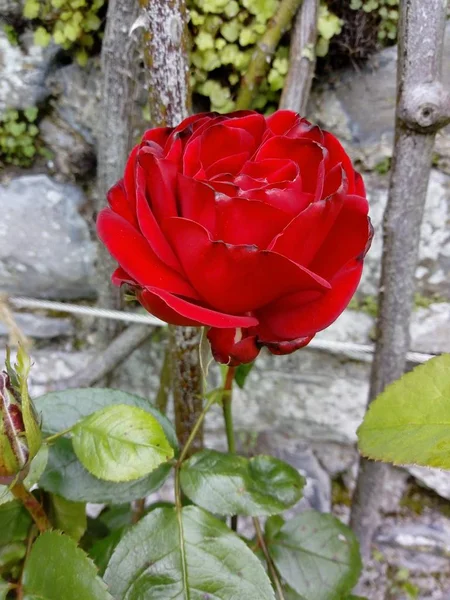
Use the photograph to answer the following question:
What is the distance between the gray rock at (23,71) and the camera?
0.75m

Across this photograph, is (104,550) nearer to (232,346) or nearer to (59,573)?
(59,573)

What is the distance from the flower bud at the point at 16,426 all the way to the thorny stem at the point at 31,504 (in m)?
0.05

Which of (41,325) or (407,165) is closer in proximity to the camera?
(407,165)

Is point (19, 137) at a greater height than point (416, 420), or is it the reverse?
point (19, 137)

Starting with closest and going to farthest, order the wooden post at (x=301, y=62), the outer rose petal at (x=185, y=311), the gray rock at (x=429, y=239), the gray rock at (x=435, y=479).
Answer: the outer rose petal at (x=185, y=311), the wooden post at (x=301, y=62), the gray rock at (x=429, y=239), the gray rock at (x=435, y=479)

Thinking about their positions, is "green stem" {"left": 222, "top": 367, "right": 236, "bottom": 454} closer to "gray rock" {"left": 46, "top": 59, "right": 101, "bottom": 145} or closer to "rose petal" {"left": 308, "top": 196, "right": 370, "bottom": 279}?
"rose petal" {"left": 308, "top": 196, "right": 370, "bottom": 279}

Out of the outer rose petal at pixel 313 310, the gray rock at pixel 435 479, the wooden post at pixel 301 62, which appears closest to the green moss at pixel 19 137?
the wooden post at pixel 301 62

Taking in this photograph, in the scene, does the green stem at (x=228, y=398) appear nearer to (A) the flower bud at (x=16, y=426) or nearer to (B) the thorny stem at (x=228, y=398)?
(B) the thorny stem at (x=228, y=398)

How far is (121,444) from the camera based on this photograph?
1.34 ft

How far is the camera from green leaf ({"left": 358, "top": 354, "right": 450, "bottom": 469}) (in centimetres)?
37

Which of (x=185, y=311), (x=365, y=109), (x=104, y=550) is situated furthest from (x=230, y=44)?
(x=104, y=550)

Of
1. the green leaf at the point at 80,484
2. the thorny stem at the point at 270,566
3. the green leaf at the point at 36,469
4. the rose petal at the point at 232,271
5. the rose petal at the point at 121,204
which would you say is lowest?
the thorny stem at the point at 270,566

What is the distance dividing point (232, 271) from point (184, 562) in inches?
10.6

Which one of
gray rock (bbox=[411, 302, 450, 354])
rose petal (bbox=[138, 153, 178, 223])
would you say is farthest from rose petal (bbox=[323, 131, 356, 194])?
gray rock (bbox=[411, 302, 450, 354])
